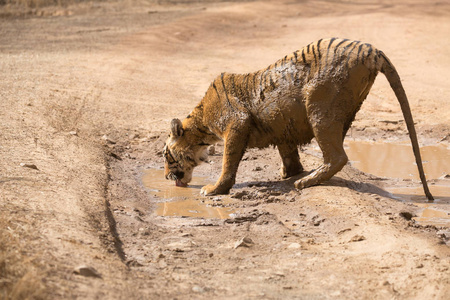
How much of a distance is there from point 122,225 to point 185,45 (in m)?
12.2

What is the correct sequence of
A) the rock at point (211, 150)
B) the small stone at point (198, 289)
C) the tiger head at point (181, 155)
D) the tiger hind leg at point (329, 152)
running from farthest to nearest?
the rock at point (211, 150), the tiger head at point (181, 155), the tiger hind leg at point (329, 152), the small stone at point (198, 289)

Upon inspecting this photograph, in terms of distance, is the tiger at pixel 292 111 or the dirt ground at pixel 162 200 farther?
the tiger at pixel 292 111

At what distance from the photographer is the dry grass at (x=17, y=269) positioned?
3871 millimetres

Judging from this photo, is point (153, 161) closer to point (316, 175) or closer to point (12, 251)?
point (316, 175)

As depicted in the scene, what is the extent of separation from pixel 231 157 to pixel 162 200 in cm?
93

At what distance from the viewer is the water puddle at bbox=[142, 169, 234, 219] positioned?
22.8ft

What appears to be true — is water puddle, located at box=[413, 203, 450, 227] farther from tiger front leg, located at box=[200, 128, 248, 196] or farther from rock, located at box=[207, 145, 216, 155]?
rock, located at box=[207, 145, 216, 155]

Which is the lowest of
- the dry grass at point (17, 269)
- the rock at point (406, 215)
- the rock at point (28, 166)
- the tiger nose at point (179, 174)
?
the tiger nose at point (179, 174)

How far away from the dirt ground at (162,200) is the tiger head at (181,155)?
1.51 ft

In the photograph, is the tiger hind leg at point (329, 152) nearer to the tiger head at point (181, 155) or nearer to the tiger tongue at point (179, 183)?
the tiger head at point (181, 155)

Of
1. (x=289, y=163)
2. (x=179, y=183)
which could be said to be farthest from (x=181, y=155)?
(x=289, y=163)

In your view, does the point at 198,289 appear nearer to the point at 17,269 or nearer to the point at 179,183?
the point at 17,269

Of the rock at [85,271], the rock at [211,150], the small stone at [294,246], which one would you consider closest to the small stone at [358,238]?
the small stone at [294,246]

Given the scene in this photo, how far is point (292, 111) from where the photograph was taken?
7.21 metres
